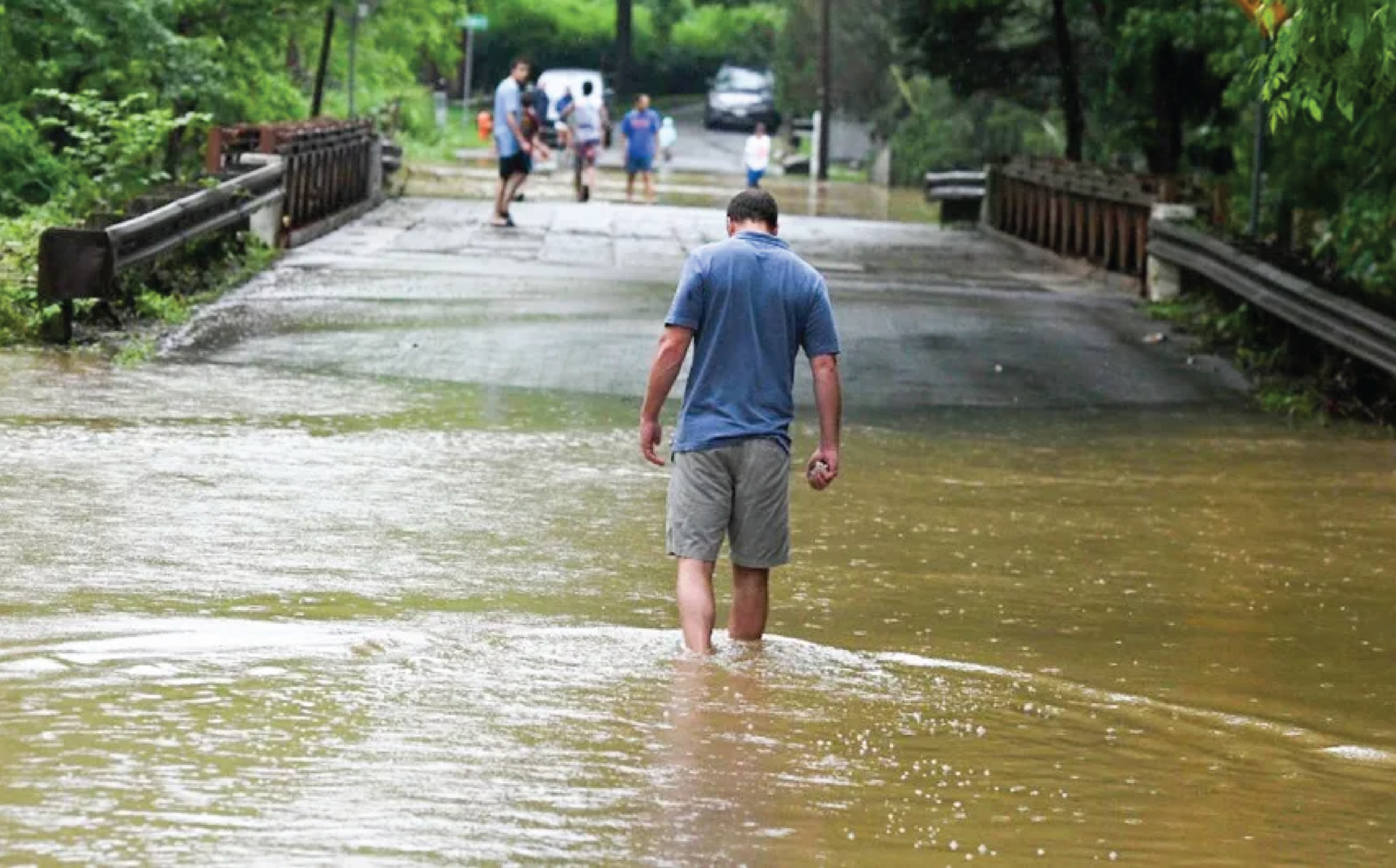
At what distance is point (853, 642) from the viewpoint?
915 cm

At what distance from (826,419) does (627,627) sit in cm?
108

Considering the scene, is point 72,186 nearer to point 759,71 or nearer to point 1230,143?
point 1230,143

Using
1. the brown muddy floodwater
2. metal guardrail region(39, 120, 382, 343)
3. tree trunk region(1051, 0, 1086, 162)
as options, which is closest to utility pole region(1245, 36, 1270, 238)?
the brown muddy floodwater

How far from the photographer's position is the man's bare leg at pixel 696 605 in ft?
28.1

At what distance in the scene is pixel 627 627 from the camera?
9133mm

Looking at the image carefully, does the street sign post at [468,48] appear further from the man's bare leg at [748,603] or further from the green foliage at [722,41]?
the man's bare leg at [748,603]

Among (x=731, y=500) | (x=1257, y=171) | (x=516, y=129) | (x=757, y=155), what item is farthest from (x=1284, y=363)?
(x=757, y=155)

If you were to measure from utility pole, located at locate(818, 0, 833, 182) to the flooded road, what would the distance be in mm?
40082

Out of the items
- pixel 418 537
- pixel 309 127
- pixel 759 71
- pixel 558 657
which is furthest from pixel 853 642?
pixel 759 71

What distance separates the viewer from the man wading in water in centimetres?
865

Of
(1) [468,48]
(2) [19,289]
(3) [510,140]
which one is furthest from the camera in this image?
(1) [468,48]

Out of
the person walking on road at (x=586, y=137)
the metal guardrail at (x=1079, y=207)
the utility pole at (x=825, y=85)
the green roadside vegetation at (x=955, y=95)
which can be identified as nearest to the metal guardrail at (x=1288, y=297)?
the green roadside vegetation at (x=955, y=95)

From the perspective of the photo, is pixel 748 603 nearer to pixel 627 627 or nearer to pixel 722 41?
pixel 627 627

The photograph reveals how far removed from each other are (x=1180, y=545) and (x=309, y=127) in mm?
17430
